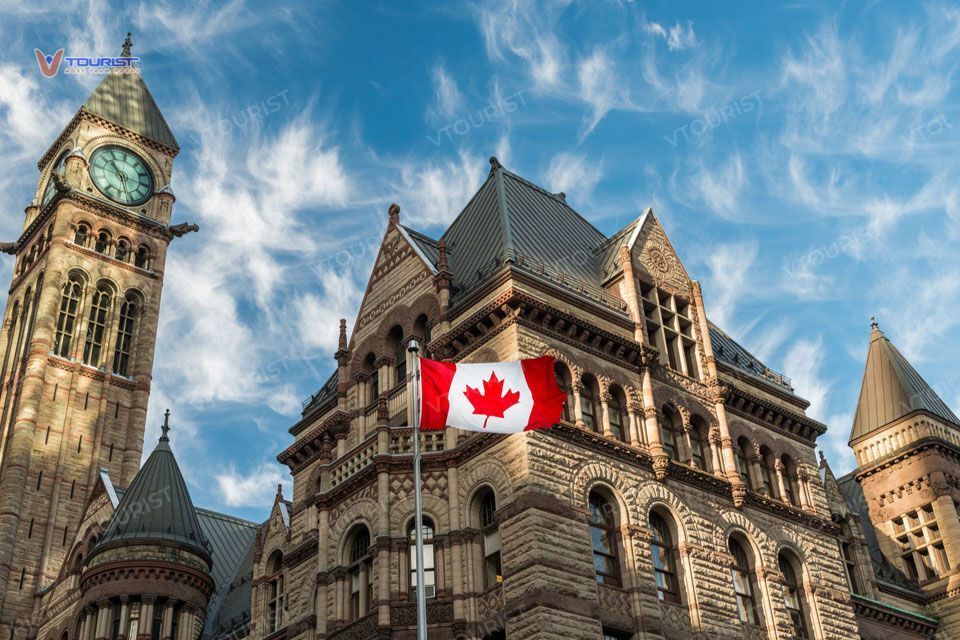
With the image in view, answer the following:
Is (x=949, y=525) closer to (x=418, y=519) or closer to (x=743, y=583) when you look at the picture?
(x=743, y=583)

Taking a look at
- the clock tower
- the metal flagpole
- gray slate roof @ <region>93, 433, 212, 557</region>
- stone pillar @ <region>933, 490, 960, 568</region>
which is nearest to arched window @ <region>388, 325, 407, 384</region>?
the metal flagpole

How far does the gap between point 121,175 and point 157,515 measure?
41489 mm

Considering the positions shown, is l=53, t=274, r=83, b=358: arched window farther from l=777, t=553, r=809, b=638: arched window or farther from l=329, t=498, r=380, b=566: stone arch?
l=777, t=553, r=809, b=638: arched window

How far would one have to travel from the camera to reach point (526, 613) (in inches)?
1176

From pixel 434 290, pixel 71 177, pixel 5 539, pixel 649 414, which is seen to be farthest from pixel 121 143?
pixel 649 414

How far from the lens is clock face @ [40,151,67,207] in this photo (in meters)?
82.9

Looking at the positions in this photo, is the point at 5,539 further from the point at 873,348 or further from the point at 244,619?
the point at 873,348

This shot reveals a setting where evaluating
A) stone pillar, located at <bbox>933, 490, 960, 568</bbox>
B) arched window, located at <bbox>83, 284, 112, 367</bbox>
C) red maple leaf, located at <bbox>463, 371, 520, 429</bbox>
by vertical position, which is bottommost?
red maple leaf, located at <bbox>463, 371, 520, 429</bbox>

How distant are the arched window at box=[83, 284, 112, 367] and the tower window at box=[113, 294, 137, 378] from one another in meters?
1.12

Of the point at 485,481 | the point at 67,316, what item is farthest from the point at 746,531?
the point at 67,316

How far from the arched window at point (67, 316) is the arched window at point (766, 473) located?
51.4m

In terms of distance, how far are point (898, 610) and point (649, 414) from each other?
716 inches

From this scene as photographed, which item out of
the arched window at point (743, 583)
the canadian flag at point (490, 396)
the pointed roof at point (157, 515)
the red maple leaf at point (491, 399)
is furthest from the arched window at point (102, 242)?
the red maple leaf at point (491, 399)

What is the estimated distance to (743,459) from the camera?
40875 mm
